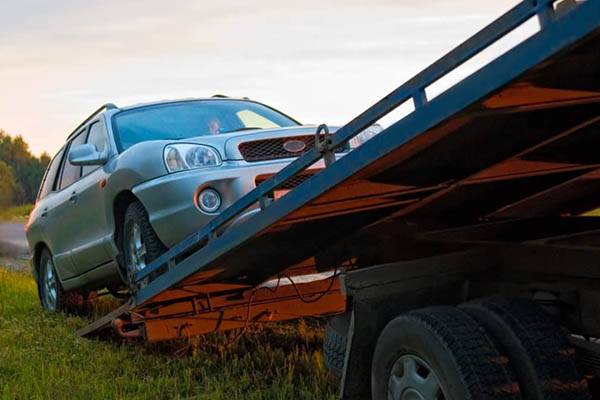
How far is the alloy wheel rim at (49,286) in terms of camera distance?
29.9 feet

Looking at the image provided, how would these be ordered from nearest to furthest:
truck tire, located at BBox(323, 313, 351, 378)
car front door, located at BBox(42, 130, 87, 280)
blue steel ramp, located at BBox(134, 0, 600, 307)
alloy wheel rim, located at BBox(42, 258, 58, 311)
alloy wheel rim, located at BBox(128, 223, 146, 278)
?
1. blue steel ramp, located at BBox(134, 0, 600, 307)
2. truck tire, located at BBox(323, 313, 351, 378)
3. alloy wheel rim, located at BBox(128, 223, 146, 278)
4. car front door, located at BBox(42, 130, 87, 280)
5. alloy wheel rim, located at BBox(42, 258, 58, 311)

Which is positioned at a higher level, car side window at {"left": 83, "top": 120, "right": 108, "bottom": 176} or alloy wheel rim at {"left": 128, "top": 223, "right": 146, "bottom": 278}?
car side window at {"left": 83, "top": 120, "right": 108, "bottom": 176}

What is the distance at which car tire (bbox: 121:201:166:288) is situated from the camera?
6.01 m

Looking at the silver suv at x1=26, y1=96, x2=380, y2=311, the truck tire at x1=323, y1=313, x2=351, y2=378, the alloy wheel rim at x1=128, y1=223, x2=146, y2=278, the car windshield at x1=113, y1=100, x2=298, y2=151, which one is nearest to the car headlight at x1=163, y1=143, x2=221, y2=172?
the silver suv at x1=26, y1=96, x2=380, y2=311

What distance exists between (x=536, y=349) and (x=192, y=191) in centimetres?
321

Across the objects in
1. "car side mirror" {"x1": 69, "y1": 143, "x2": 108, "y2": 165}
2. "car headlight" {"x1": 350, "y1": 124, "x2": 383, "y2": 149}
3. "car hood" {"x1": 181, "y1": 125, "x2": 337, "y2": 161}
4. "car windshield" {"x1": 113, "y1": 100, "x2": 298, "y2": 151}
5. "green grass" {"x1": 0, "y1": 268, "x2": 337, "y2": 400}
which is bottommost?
"green grass" {"x1": 0, "y1": 268, "x2": 337, "y2": 400}

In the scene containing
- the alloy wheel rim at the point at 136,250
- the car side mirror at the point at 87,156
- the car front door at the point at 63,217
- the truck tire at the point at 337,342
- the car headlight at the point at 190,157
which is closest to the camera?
the truck tire at the point at 337,342

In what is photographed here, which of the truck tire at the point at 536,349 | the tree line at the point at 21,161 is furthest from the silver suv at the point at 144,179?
the tree line at the point at 21,161

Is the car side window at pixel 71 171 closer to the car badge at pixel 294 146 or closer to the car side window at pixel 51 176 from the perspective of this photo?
the car side window at pixel 51 176

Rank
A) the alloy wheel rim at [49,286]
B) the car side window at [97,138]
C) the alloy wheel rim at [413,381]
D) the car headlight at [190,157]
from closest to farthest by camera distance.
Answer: the alloy wheel rim at [413,381], the car headlight at [190,157], the car side window at [97,138], the alloy wheel rim at [49,286]

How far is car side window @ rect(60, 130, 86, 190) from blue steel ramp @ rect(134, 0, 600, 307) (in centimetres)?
303

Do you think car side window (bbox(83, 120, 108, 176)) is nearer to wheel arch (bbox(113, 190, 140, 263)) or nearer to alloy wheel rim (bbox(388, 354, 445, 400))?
wheel arch (bbox(113, 190, 140, 263))

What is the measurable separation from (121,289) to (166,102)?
204 centimetres

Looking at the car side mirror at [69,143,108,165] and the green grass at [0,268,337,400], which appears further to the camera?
the car side mirror at [69,143,108,165]
